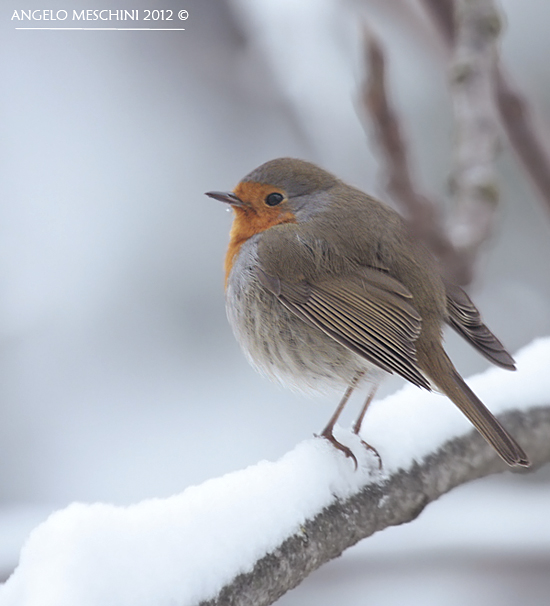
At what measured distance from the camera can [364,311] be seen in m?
2.24

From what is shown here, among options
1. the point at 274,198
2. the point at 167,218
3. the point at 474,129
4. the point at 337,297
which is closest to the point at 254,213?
the point at 274,198

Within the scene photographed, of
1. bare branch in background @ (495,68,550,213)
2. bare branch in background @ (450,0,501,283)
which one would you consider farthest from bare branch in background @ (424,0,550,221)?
bare branch in background @ (450,0,501,283)

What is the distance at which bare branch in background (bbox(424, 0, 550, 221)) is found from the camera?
3148 mm

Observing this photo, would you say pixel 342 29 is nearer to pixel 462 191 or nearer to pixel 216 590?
pixel 462 191

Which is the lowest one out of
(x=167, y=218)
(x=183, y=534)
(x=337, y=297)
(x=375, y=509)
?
(x=375, y=509)

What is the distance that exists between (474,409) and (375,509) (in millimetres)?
360

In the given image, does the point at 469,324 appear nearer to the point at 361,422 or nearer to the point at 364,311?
the point at 364,311

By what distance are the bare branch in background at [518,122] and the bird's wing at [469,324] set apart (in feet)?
3.10

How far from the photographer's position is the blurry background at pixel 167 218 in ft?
14.1

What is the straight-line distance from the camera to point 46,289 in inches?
176

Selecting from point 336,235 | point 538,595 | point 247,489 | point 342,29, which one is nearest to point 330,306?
point 336,235

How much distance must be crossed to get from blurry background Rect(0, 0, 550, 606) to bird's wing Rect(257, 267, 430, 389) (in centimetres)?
174

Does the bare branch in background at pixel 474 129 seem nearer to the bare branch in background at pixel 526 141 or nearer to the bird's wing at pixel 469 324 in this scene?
the bare branch in background at pixel 526 141

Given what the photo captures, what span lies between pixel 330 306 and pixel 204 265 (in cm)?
283
